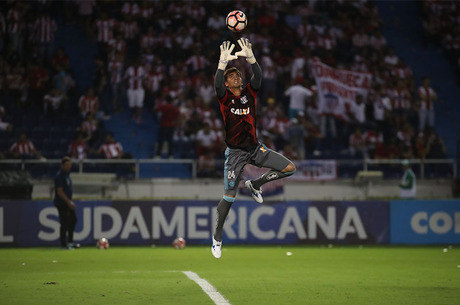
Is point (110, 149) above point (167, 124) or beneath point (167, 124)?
beneath

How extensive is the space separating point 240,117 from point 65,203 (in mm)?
8459

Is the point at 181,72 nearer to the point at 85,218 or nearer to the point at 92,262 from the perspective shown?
the point at 85,218

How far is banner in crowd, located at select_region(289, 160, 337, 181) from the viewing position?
2112 centimetres

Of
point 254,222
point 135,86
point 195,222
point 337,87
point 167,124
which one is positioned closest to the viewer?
point 195,222


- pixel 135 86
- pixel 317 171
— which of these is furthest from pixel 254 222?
pixel 135 86

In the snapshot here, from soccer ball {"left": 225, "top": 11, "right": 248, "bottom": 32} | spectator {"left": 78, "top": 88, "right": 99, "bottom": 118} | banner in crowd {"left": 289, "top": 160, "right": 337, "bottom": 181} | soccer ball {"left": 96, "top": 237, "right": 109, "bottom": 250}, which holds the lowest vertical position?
soccer ball {"left": 96, "top": 237, "right": 109, "bottom": 250}

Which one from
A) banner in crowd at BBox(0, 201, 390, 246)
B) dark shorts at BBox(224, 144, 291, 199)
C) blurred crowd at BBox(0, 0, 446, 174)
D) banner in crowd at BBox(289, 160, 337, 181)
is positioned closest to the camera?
dark shorts at BBox(224, 144, 291, 199)

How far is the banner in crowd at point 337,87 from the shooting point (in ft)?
81.6

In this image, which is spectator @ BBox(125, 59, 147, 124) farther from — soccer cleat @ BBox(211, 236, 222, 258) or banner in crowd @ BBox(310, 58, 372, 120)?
soccer cleat @ BBox(211, 236, 222, 258)

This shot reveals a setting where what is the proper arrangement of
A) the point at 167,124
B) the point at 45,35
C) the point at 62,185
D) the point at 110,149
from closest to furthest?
1. the point at 62,185
2. the point at 110,149
3. the point at 167,124
4. the point at 45,35

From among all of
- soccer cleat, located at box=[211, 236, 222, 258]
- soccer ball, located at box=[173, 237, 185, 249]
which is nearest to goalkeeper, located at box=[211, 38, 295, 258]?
soccer cleat, located at box=[211, 236, 222, 258]

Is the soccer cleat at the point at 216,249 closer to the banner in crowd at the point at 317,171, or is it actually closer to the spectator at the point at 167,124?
the banner in crowd at the point at 317,171

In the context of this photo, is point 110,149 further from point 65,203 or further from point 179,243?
→ point 179,243

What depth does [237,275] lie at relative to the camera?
12406 millimetres
